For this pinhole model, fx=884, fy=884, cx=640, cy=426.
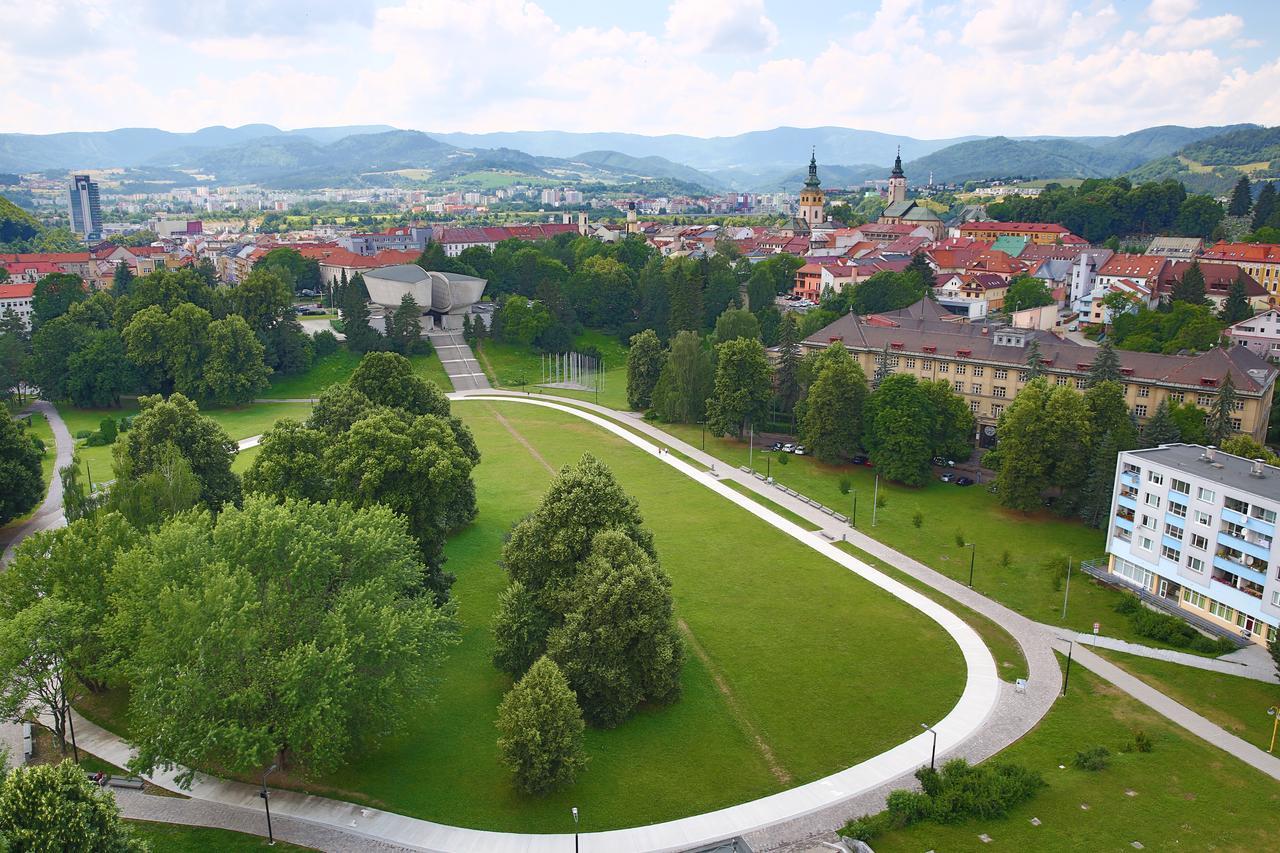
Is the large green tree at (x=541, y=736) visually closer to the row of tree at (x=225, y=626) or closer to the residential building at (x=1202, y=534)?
the row of tree at (x=225, y=626)

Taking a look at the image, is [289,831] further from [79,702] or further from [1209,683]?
[1209,683]

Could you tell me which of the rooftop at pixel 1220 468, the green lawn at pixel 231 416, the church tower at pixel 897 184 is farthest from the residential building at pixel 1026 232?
the green lawn at pixel 231 416

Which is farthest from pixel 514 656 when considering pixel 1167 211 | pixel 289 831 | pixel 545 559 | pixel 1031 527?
pixel 1167 211

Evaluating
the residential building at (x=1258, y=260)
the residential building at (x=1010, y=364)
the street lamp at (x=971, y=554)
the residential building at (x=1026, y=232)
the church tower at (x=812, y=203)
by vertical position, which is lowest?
the street lamp at (x=971, y=554)

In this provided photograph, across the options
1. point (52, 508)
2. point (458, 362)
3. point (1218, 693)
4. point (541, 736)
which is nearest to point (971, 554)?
point (1218, 693)

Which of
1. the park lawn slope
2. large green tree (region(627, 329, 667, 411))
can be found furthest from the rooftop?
large green tree (region(627, 329, 667, 411))

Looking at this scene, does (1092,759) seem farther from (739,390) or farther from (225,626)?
(739,390)
